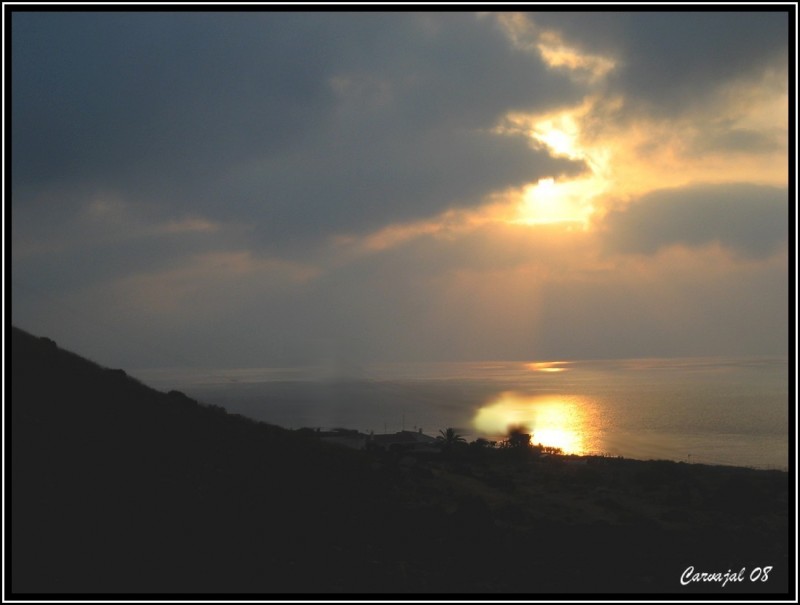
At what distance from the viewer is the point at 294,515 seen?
19406mm

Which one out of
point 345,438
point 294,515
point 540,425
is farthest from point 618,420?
point 294,515

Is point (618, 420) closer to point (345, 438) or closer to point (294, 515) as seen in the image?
point (345, 438)

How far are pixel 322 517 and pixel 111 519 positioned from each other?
20.4 feet

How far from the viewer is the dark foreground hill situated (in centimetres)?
1540

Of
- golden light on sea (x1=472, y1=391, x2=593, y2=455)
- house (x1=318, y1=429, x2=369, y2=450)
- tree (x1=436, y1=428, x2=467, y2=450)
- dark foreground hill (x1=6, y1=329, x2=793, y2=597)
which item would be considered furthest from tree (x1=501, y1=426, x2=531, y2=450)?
dark foreground hill (x1=6, y1=329, x2=793, y2=597)

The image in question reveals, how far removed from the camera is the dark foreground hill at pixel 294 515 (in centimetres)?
1540

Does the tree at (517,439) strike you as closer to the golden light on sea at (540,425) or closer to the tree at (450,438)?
the golden light on sea at (540,425)

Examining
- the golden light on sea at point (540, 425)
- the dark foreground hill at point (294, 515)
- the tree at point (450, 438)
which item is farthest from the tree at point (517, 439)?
the dark foreground hill at point (294, 515)

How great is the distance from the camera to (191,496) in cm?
1897

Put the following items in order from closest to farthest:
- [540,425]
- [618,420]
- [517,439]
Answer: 1. [517,439]
2. [540,425]
3. [618,420]

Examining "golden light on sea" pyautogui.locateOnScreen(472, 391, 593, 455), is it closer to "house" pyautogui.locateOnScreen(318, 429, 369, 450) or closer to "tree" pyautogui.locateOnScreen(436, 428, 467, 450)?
"tree" pyautogui.locateOnScreen(436, 428, 467, 450)

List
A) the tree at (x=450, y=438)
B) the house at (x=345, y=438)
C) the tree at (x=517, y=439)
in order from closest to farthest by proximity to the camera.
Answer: the tree at (x=517, y=439)
the house at (x=345, y=438)
the tree at (x=450, y=438)
